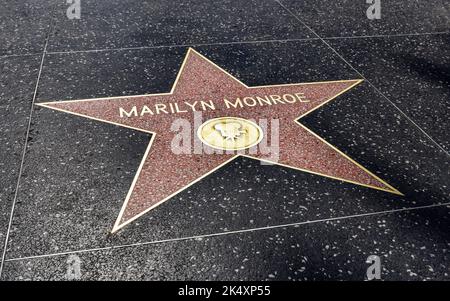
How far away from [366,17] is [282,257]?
3.46 meters

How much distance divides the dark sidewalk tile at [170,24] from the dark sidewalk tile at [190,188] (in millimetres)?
698

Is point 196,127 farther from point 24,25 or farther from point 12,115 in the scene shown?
point 24,25

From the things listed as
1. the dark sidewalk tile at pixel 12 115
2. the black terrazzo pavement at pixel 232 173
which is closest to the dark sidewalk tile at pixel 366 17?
the black terrazzo pavement at pixel 232 173

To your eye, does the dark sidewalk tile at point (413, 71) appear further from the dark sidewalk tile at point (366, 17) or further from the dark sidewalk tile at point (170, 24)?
the dark sidewalk tile at point (170, 24)

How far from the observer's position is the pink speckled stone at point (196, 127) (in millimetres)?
2582

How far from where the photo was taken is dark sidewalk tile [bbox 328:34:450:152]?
3.33 metres

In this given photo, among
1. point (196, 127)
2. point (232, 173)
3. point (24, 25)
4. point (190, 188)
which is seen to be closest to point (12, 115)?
point (196, 127)

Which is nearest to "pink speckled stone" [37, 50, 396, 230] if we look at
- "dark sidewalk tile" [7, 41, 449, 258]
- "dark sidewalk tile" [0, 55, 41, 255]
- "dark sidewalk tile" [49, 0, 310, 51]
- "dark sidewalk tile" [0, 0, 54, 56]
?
"dark sidewalk tile" [7, 41, 449, 258]

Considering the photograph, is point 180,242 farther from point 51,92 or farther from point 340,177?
point 51,92

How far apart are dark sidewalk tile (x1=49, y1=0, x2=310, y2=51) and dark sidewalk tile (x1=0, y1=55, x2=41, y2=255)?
409 mm

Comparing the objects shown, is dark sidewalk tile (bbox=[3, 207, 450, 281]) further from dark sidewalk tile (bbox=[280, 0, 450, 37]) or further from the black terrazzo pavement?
dark sidewalk tile (bbox=[280, 0, 450, 37])

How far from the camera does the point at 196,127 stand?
303cm

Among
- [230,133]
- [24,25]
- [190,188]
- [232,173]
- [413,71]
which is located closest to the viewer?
[190,188]
